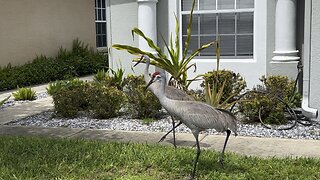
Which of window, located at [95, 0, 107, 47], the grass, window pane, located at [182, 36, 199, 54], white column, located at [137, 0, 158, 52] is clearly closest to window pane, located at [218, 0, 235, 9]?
window pane, located at [182, 36, 199, 54]

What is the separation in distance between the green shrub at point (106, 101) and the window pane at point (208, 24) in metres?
2.71

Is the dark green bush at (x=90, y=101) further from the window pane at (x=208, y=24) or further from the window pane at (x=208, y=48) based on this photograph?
the window pane at (x=208, y=24)

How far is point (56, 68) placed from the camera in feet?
50.1

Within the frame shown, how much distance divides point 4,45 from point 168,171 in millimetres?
10888

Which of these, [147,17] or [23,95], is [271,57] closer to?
[147,17]

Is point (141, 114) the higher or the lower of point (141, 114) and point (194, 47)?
the lower

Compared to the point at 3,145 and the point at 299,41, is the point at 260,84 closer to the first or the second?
the point at 299,41

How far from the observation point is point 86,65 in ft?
54.2

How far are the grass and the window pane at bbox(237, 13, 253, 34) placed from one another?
4.47m

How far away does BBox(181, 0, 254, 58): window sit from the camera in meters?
9.62

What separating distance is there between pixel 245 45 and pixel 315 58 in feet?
7.65

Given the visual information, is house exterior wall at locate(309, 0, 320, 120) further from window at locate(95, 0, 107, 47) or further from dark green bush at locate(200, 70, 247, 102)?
window at locate(95, 0, 107, 47)

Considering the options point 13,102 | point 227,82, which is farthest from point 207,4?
point 13,102

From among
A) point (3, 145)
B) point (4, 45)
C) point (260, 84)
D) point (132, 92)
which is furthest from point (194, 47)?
point (4, 45)
